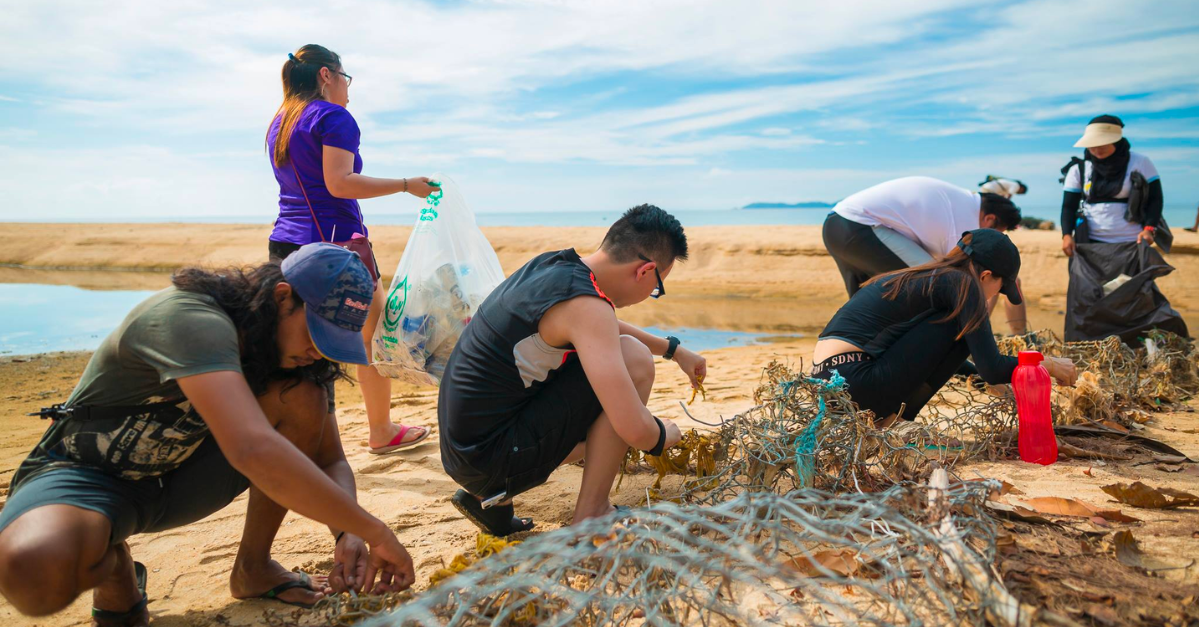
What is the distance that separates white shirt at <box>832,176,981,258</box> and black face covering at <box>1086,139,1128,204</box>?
1583 mm

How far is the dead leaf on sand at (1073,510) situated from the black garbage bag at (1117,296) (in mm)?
2861

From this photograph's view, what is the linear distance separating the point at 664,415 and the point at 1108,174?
335 cm

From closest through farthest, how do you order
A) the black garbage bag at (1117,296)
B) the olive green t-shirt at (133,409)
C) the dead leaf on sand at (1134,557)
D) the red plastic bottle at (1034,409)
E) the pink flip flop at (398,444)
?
the olive green t-shirt at (133,409), the dead leaf on sand at (1134,557), the red plastic bottle at (1034,409), the pink flip flop at (398,444), the black garbage bag at (1117,296)

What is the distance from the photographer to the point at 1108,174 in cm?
467

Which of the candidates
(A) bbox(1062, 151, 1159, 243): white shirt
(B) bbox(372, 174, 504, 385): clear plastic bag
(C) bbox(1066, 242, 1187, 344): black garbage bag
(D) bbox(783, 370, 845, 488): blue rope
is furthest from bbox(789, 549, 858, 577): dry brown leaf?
(A) bbox(1062, 151, 1159, 243): white shirt

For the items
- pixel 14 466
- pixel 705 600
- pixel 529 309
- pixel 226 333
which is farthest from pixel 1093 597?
pixel 14 466

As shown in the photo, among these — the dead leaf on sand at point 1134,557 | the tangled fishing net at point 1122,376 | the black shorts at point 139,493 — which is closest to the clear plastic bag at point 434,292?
the black shorts at point 139,493

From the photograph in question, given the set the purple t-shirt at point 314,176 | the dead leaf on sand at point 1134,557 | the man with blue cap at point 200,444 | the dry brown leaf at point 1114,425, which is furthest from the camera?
the dry brown leaf at point 1114,425

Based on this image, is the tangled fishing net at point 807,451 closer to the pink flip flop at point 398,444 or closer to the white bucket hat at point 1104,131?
the pink flip flop at point 398,444

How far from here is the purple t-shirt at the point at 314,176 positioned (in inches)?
114

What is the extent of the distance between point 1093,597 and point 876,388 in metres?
1.21

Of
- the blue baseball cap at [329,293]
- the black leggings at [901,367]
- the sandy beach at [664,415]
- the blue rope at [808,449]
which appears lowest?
the sandy beach at [664,415]

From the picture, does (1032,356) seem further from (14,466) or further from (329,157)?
(14,466)

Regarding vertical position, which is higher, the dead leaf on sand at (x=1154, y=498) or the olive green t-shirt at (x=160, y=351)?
the olive green t-shirt at (x=160, y=351)
